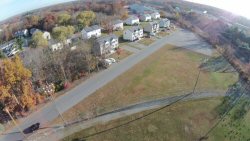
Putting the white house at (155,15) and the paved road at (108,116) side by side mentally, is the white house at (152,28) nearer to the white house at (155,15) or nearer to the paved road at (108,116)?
the white house at (155,15)

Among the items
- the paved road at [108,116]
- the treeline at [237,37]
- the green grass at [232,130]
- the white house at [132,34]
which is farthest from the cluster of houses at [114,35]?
the green grass at [232,130]

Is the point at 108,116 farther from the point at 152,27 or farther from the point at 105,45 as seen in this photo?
the point at 152,27

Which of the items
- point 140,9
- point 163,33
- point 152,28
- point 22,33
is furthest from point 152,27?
point 22,33

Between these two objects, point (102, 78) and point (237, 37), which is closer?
point (102, 78)

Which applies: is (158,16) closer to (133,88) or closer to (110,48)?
(110,48)

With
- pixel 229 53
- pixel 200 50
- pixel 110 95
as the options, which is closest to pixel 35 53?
pixel 110 95

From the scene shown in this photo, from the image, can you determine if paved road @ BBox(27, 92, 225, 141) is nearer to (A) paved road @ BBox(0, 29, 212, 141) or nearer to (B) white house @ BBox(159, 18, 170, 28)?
(A) paved road @ BBox(0, 29, 212, 141)
